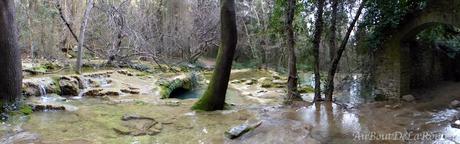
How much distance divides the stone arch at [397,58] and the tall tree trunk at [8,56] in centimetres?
→ 861

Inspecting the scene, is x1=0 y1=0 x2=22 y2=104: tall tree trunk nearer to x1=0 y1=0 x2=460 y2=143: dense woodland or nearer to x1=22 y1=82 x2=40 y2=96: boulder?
x1=0 y1=0 x2=460 y2=143: dense woodland

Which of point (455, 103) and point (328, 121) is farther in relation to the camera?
point (455, 103)

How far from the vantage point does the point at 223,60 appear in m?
7.95

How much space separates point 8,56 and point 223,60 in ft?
13.5

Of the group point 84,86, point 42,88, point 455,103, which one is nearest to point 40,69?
point 84,86

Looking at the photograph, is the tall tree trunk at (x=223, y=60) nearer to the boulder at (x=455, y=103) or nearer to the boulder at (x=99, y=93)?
the boulder at (x=99, y=93)

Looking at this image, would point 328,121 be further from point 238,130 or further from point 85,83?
point 85,83

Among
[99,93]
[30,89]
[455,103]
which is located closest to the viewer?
[455,103]

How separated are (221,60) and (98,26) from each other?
1276 cm

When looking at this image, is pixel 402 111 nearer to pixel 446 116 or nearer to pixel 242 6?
pixel 446 116

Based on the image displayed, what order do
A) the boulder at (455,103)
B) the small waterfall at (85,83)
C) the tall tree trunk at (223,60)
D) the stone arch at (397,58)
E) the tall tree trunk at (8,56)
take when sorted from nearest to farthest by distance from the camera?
the tall tree trunk at (8,56) → the tall tree trunk at (223,60) → the boulder at (455,103) → the stone arch at (397,58) → the small waterfall at (85,83)

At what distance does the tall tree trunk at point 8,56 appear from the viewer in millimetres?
6870

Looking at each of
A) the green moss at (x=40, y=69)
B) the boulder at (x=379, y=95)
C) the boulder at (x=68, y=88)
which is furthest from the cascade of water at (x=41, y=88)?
the boulder at (x=379, y=95)

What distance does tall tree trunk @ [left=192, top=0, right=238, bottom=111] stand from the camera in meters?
7.74
